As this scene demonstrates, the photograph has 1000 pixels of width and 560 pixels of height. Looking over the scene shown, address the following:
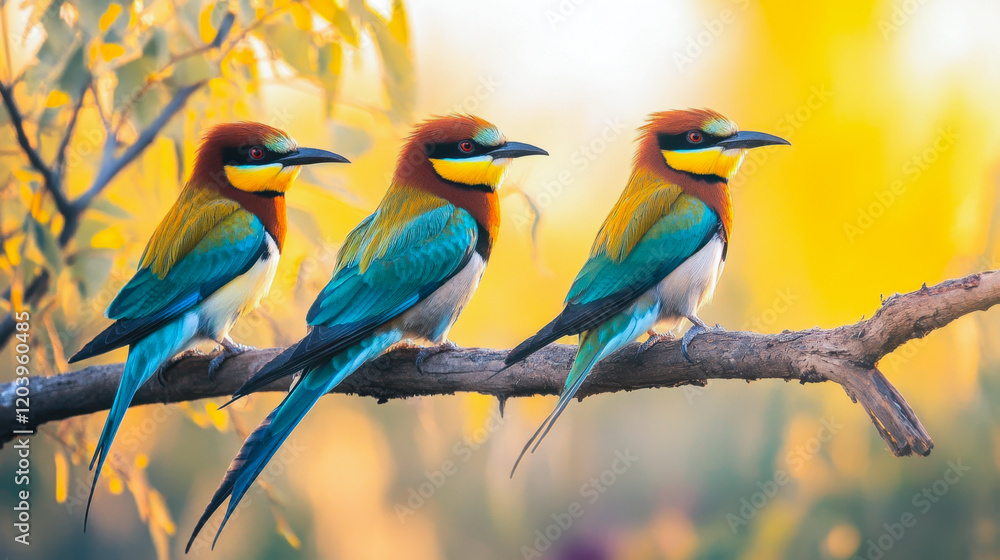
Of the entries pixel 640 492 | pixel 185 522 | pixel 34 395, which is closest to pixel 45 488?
pixel 185 522

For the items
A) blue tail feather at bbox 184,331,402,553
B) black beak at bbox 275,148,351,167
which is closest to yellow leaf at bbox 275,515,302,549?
blue tail feather at bbox 184,331,402,553

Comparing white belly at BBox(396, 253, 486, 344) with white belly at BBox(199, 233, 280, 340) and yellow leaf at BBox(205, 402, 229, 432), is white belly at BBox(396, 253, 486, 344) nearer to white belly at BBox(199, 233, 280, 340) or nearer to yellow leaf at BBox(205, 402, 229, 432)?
white belly at BBox(199, 233, 280, 340)

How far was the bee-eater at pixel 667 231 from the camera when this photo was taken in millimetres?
1371

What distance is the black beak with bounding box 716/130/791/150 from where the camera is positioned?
1436 mm

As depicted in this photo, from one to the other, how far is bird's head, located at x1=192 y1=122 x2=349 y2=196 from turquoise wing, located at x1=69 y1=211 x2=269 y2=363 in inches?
3.0

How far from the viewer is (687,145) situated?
1514mm

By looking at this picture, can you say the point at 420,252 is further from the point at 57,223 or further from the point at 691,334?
the point at 57,223

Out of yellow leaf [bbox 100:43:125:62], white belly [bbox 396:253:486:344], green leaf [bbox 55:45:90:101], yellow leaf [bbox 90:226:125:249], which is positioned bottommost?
yellow leaf [bbox 90:226:125:249]

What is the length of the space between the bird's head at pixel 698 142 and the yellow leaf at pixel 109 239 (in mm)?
1074

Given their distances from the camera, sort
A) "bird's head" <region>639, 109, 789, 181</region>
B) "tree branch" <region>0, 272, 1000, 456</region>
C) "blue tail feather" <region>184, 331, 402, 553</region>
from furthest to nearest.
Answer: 1. "bird's head" <region>639, 109, 789, 181</region>
2. "blue tail feather" <region>184, 331, 402, 553</region>
3. "tree branch" <region>0, 272, 1000, 456</region>

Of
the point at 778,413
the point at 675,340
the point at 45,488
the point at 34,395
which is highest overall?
the point at 675,340

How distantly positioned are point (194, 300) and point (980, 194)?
1824 mm

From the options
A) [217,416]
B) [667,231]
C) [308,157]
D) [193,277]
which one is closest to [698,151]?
[667,231]

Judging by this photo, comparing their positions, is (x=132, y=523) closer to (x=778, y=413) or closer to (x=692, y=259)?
(x=778, y=413)
